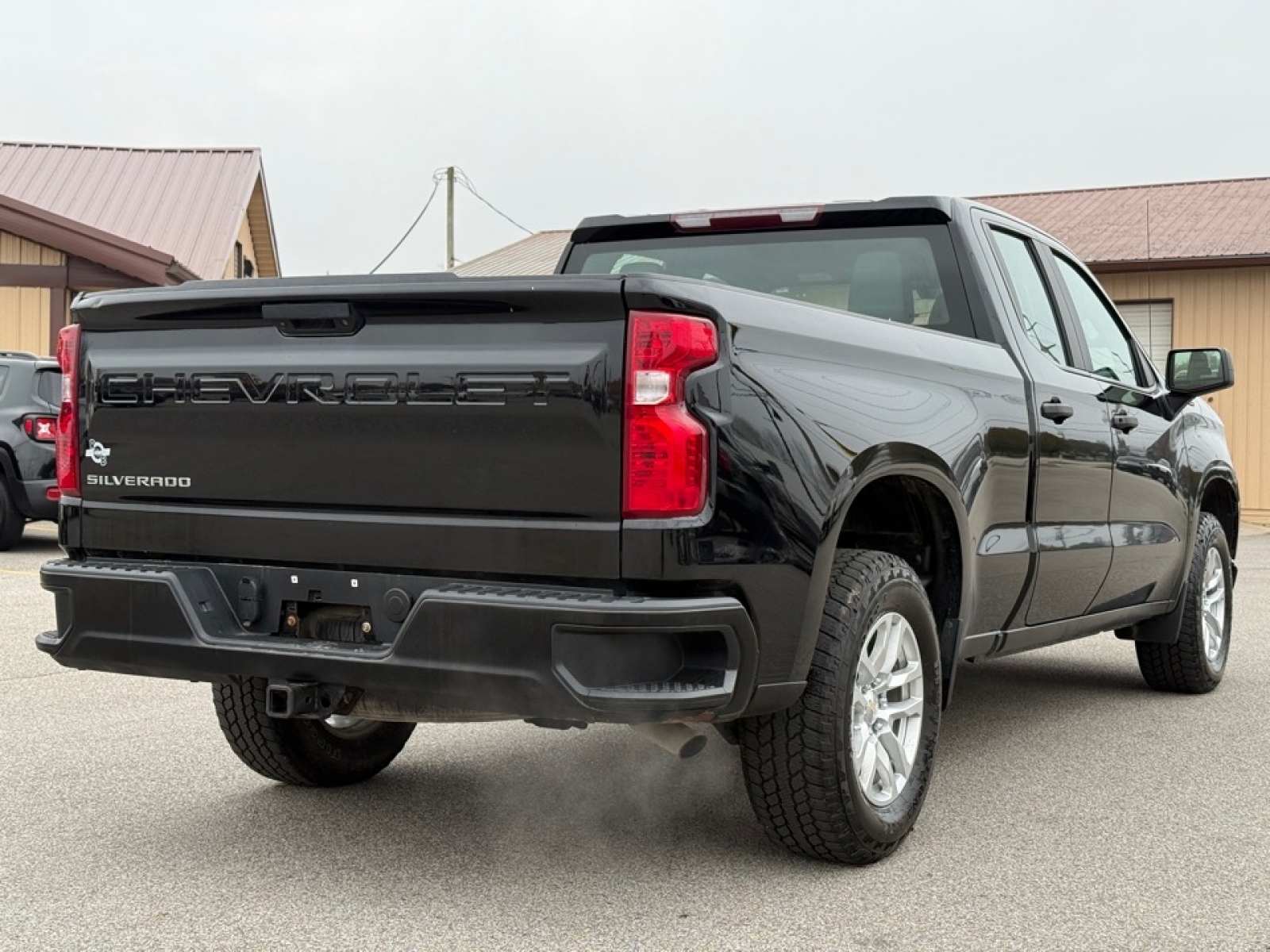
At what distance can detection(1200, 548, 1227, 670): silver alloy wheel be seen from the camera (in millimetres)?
6668

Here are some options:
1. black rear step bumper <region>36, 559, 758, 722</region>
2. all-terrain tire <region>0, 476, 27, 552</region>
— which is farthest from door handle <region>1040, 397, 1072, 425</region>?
all-terrain tire <region>0, 476, 27, 552</region>

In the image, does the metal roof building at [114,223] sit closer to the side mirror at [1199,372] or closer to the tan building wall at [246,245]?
the tan building wall at [246,245]

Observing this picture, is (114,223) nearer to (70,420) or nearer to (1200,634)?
(1200,634)

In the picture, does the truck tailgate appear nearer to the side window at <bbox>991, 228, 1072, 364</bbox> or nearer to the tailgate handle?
the tailgate handle

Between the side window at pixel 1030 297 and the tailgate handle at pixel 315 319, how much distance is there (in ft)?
8.11

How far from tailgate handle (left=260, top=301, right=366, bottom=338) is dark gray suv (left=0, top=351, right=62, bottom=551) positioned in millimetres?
9531

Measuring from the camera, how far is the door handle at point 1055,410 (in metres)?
4.91

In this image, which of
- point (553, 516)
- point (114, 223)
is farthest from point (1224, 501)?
point (114, 223)

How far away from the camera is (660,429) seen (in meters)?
3.25

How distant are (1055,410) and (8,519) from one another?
10057mm

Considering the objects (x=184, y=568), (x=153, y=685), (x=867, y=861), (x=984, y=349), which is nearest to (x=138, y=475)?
(x=184, y=568)

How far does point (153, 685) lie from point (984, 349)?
4.02m

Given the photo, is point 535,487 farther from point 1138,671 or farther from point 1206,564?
point 1138,671

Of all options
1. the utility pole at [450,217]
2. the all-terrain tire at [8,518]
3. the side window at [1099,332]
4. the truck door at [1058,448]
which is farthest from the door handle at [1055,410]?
the utility pole at [450,217]
